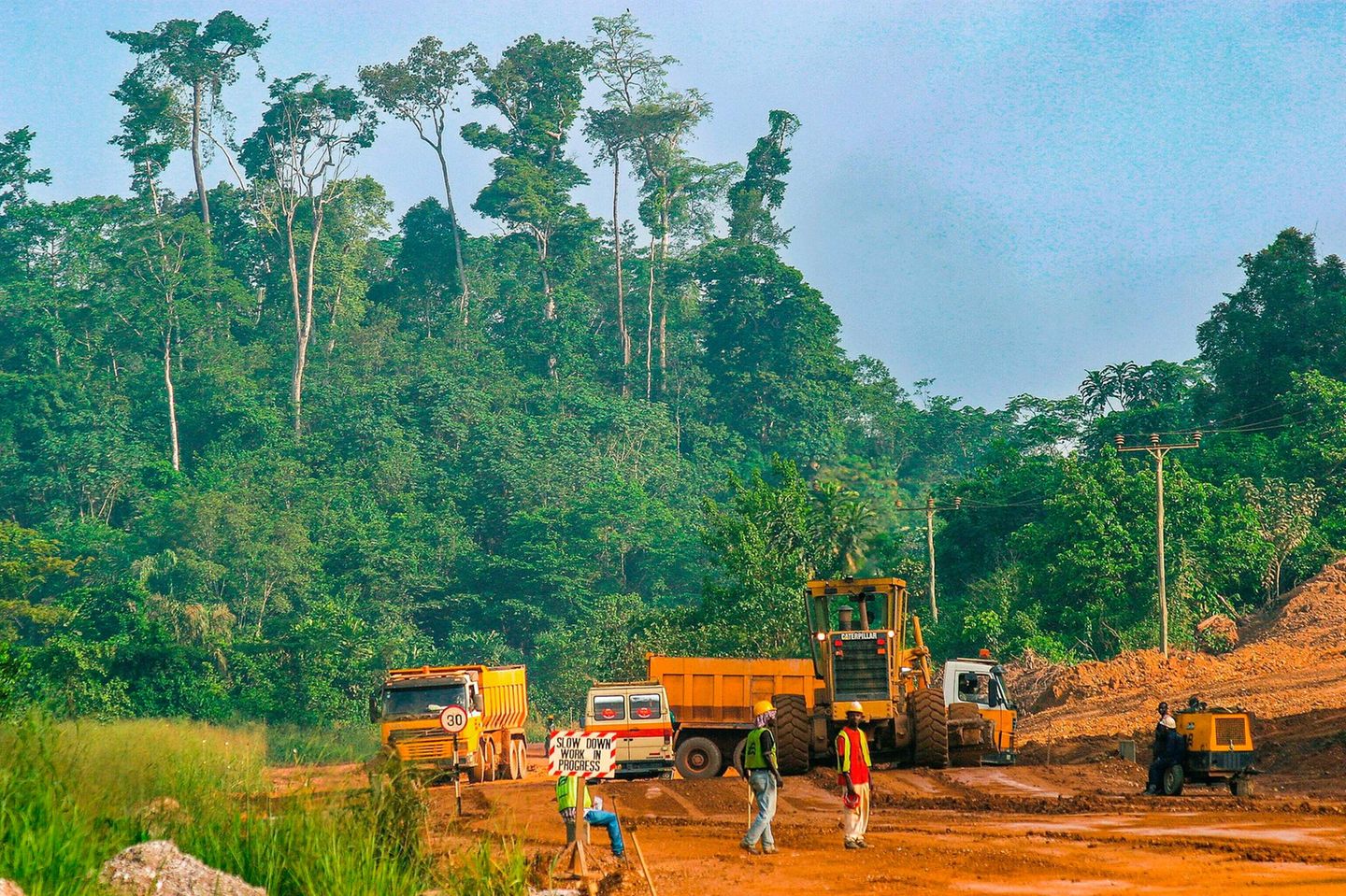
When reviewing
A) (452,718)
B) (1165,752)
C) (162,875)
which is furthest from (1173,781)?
(162,875)

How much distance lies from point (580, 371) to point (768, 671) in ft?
266

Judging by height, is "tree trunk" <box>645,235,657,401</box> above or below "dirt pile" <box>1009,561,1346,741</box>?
above

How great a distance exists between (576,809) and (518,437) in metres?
81.0

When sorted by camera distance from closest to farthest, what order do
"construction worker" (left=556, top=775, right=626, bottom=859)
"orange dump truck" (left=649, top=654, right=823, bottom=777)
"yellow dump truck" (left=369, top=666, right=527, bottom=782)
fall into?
1. "construction worker" (left=556, top=775, right=626, bottom=859)
2. "orange dump truck" (left=649, top=654, right=823, bottom=777)
3. "yellow dump truck" (left=369, top=666, right=527, bottom=782)

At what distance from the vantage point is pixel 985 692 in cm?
3412

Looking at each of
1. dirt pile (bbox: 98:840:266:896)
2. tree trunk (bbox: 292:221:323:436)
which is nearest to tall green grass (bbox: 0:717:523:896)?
dirt pile (bbox: 98:840:266:896)

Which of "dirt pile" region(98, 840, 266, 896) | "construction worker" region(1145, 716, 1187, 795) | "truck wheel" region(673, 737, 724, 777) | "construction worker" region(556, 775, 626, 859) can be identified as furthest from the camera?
"truck wheel" region(673, 737, 724, 777)

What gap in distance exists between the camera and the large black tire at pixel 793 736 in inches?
1107

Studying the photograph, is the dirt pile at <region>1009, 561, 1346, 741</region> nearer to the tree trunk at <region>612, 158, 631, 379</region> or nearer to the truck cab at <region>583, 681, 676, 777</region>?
the truck cab at <region>583, 681, 676, 777</region>

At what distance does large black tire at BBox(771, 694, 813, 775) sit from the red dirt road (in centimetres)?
41

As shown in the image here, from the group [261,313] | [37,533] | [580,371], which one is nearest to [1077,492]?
[37,533]

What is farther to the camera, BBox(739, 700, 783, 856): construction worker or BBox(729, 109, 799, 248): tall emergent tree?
BBox(729, 109, 799, 248): tall emergent tree

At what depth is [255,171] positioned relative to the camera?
112 m

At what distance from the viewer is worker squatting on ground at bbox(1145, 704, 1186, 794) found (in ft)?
79.4
